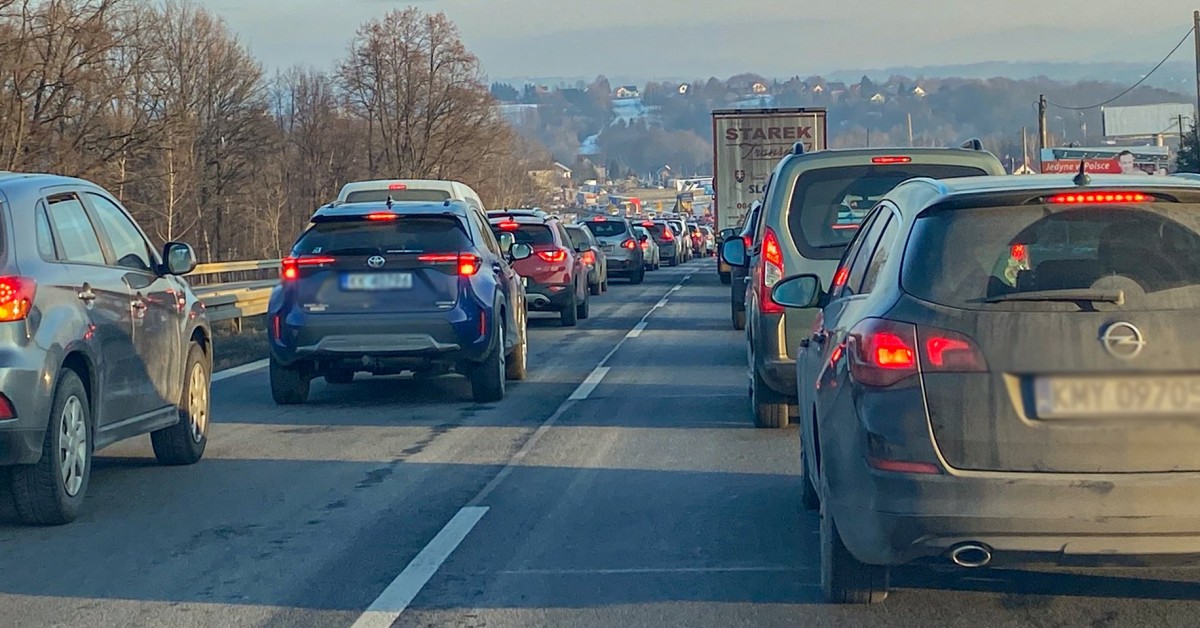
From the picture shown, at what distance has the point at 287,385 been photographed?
12.2m

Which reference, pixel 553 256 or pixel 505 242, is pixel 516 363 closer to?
pixel 505 242

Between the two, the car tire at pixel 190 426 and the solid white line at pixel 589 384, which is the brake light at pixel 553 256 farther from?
the car tire at pixel 190 426

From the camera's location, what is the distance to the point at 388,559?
21.4ft

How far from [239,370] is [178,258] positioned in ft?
22.4

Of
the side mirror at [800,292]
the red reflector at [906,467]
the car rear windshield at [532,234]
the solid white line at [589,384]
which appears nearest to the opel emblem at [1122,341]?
the red reflector at [906,467]

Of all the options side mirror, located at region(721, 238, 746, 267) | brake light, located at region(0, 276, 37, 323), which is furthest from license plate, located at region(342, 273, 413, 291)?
brake light, located at region(0, 276, 37, 323)

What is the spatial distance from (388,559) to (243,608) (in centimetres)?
91

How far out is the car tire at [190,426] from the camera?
9055mm

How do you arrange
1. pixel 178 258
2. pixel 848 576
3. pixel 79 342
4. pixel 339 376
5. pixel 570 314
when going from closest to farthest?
pixel 848 576 → pixel 79 342 → pixel 178 258 → pixel 339 376 → pixel 570 314

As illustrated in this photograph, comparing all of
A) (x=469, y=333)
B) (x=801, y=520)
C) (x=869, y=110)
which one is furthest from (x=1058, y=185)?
(x=869, y=110)

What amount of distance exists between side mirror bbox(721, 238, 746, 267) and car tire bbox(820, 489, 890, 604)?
611 cm

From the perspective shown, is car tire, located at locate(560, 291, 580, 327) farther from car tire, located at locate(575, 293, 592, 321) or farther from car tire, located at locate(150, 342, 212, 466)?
car tire, located at locate(150, 342, 212, 466)

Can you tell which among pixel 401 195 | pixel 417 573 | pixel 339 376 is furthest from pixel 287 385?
pixel 401 195

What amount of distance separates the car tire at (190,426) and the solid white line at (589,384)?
12.0 ft
